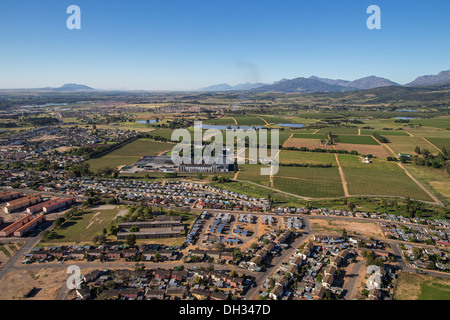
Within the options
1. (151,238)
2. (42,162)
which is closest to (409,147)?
(151,238)

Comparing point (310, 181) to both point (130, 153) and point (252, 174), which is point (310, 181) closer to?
point (252, 174)

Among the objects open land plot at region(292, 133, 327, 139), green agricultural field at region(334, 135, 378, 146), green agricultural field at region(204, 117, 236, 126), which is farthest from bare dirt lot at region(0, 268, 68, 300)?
green agricultural field at region(204, 117, 236, 126)

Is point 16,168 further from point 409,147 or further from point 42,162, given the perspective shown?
point 409,147

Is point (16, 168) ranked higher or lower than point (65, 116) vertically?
lower

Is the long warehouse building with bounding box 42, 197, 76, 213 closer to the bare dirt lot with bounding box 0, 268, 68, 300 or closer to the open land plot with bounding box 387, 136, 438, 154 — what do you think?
the bare dirt lot with bounding box 0, 268, 68, 300

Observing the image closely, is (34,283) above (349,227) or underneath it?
underneath

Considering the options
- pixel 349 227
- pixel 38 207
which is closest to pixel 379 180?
pixel 349 227
